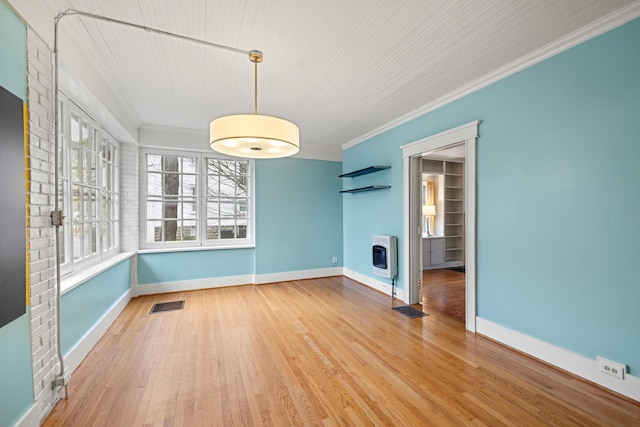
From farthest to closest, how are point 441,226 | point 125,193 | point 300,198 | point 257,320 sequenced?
point 441,226 < point 300,198 < point 125,193 < point 257,320

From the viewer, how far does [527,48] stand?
7.85 ft

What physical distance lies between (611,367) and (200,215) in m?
5.34

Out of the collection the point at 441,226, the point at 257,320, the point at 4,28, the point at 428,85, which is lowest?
the point at 257,320

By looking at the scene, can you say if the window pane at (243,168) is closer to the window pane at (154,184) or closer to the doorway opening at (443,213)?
the window pane at (154,184)

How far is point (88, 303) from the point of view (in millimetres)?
2699

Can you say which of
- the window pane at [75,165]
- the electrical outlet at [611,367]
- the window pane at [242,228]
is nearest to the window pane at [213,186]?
the window pane at [242,228]

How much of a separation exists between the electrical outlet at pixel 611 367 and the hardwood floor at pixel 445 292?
54.3 inches

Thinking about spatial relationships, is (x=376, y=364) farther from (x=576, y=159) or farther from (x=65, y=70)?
(x=65, y=70)

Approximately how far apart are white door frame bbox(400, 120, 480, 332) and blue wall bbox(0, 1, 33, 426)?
3662mm

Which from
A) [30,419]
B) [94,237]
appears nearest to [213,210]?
[94,237]

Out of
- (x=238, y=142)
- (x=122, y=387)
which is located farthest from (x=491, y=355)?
(x=122, y=387)

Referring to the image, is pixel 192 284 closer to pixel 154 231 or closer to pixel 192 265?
pixel 192 265

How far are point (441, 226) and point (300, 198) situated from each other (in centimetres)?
355

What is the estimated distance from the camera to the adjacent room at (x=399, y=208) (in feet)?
5.89
